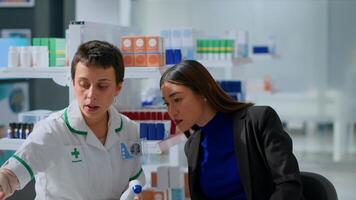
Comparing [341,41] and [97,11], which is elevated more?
[97,11]

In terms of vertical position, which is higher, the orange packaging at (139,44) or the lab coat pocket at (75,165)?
the orange packaging at (139,44)

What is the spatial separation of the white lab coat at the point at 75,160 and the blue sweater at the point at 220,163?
1.00ft

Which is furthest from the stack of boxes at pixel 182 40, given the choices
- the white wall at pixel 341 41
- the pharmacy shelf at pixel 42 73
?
the white wall at pixel 341 41

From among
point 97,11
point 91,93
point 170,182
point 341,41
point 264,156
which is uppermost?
point 97,11

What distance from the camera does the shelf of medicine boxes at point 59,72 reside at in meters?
3.04

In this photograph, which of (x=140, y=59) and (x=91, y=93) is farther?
(x=140, y=59)

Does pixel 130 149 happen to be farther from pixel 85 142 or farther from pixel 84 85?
pixel 84 85

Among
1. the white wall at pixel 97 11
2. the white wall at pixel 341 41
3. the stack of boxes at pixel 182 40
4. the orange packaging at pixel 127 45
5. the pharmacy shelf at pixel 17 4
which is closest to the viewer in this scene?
the orange packaging at pixel 127 45

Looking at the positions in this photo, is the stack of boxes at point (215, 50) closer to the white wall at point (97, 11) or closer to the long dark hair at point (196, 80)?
the white wall at point (97, 11)

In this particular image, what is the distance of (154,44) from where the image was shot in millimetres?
3141

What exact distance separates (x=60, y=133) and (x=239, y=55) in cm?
344

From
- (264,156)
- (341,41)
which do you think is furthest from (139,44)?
(341,41)

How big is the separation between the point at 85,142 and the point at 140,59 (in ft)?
3.44

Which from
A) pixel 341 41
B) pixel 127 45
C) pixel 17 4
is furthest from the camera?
pixel 341 41
